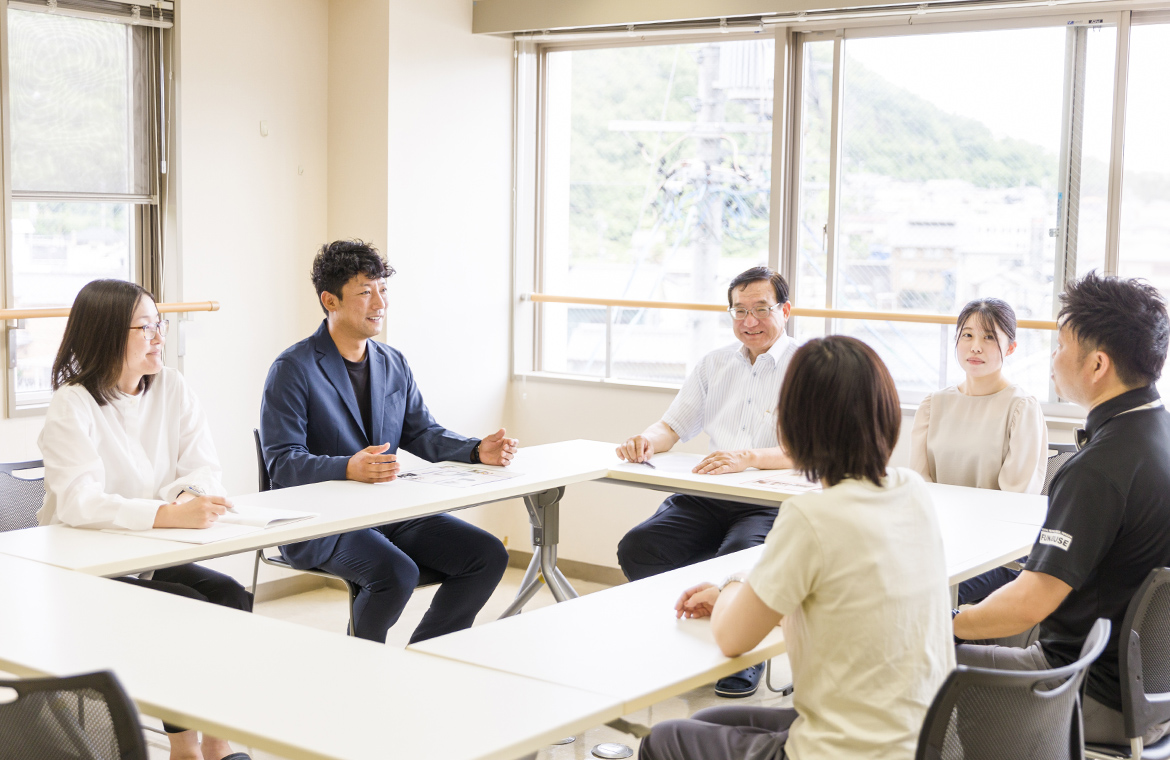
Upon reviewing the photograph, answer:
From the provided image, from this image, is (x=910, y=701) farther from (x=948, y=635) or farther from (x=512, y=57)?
(x=512, y=57)

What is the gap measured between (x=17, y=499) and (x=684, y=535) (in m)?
1.86

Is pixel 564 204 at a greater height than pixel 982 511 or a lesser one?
greater

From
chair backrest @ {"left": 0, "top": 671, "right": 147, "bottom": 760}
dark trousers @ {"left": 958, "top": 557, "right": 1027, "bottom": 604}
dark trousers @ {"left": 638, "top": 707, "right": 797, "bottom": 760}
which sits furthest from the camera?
dark trousers @ {"left": 958, "top": 557, "right": 1027, "bottom": 604}

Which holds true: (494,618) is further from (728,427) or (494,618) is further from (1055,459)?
(1055,459)

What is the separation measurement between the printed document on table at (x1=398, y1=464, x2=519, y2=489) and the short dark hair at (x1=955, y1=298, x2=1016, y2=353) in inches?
54.2

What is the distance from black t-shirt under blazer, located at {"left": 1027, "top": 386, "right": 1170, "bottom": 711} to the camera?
2.08m

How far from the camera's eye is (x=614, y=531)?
4926 millimetres

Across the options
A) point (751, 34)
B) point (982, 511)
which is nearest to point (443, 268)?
point (751, 34)

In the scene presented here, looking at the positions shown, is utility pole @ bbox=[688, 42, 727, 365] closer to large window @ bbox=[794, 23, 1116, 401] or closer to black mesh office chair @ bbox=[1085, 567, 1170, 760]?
large window @ bbox=[794, 23, 1116, 401]

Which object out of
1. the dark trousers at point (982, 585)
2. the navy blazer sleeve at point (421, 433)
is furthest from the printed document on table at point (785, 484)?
the navy blazer sleeve at point (421, 433)

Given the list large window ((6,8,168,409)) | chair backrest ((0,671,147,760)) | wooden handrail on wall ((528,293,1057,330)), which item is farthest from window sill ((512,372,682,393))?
chair backrest ((0,671,147,760))

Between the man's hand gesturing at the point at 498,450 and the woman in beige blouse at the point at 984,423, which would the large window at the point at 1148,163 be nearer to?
the woman in beige blouse at the point at 984,423

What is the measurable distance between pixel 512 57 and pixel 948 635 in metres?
3.85

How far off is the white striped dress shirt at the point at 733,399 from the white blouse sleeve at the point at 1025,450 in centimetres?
71
